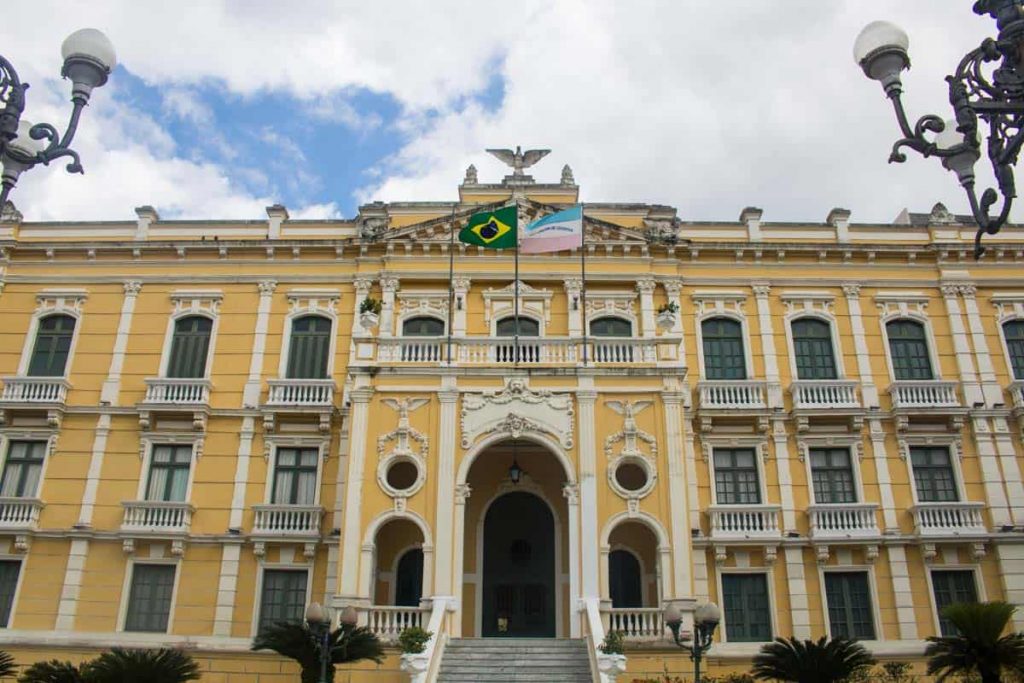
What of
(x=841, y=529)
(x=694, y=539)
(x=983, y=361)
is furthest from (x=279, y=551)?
(x=983, y=361)

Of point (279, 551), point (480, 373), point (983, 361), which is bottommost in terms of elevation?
point (279, 551)

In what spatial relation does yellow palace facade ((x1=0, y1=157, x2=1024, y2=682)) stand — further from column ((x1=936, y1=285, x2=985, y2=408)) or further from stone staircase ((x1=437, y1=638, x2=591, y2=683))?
stone staircase ((x1=437, y1=638, x2=591, y2=683))

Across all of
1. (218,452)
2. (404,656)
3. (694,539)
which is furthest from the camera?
(218,452)

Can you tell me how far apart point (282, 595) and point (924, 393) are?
1820 cm

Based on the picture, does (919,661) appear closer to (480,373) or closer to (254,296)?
(480,373)

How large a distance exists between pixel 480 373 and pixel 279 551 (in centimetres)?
714

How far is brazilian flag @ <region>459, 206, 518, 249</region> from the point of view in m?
21.8

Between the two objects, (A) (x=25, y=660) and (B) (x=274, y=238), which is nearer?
(A) (x=25, y=660)

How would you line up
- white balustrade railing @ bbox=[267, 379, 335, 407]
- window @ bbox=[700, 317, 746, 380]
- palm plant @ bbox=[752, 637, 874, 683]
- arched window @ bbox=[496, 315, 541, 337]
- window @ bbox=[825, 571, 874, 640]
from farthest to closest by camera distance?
arched window @ bbox=[496, 315, 541, 337] < window @ bbox=[700, 317, 746, 380] < white balustrade railing @ bbox=[267, 379, 335, 407] < window @ bbox=[825, 571, 874, 640] < palm plant @ bbox=[752, 637, 874, 683]

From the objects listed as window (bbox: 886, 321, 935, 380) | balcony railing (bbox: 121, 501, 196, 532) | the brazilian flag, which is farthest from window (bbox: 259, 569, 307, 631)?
window (bbox: 886, 321, 935, 380)

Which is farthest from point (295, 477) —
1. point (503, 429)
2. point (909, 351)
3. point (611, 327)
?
point (909, 351)

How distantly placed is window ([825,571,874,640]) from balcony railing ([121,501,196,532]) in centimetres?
1676

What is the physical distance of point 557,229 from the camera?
2167cm

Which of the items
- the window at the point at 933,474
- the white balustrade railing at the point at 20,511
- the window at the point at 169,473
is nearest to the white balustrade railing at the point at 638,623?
the window at the point at 933,474
